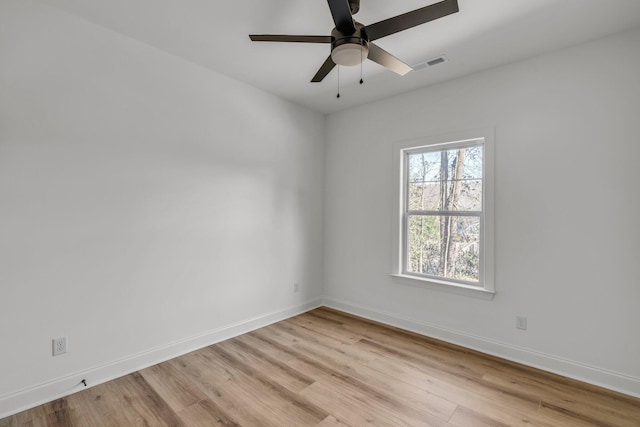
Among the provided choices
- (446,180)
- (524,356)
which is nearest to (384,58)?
(446,180)

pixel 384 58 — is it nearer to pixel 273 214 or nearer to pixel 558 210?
pixel 558 210

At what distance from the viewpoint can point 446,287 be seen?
318cm

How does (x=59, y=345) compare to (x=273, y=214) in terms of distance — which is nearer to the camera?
(x=59, y=345)

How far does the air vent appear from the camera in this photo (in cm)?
276

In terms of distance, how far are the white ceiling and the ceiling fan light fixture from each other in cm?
48

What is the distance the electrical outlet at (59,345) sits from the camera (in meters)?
2.16

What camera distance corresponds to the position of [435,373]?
2.53 metres

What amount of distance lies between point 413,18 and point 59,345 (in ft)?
10.3

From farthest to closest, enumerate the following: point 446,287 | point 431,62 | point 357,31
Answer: point 446,287
point 431,62
point 357,31

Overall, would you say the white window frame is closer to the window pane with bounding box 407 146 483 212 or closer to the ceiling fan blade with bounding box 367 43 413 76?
the window pane with bounding box 407 146 483 212

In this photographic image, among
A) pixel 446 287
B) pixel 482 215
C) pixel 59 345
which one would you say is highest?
pixel 482 215

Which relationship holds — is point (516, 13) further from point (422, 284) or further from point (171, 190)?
point (171, 190)

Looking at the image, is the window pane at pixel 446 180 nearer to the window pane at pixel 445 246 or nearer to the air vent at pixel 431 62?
the window pane at pixel 445 246

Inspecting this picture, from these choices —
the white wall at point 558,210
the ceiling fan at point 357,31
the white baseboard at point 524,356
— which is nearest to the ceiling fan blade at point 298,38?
the ceiling fan at point 357,31
